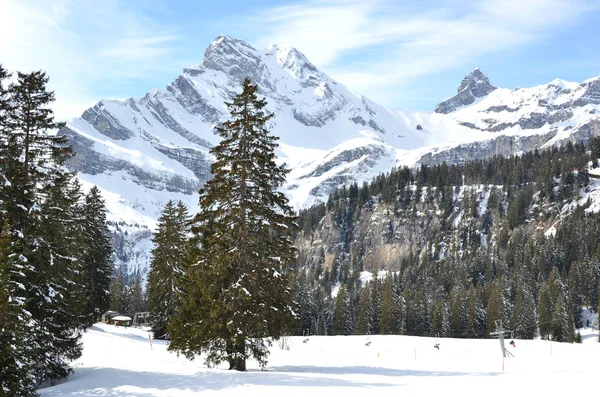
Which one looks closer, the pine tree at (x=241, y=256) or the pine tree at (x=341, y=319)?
the pine tree at (x=241, y=256)

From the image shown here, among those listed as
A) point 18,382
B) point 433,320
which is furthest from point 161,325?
point 433,320

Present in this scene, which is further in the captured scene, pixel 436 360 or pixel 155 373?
pixel 436 360

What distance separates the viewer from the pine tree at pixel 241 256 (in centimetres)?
2666

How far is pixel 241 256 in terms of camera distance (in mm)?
27047

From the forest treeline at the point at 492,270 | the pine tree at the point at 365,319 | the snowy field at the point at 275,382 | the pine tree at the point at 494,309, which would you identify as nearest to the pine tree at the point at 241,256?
the snowy field at the point at 275,382

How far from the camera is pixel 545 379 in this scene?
23.0m

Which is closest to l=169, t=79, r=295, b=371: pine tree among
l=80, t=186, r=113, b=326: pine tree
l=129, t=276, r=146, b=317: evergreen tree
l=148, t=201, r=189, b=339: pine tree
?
l=148, t=201, r=189, b=339: pine tree

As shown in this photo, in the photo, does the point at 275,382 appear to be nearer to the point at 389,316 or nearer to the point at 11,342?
the point at 11,342

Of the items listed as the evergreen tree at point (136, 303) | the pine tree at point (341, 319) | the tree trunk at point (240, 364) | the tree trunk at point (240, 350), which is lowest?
the tree trunk at point (240, 364)

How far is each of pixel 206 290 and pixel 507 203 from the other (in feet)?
556

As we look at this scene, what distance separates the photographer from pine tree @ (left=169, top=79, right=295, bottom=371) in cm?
2666

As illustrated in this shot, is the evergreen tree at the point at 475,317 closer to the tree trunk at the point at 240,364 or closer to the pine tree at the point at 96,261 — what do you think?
the pine tree at the point at 96,261

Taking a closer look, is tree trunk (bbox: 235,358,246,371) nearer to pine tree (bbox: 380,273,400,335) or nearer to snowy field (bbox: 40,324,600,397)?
snowy field (bbox: 40,324,600,397)

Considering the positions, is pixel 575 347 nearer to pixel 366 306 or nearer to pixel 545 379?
pixel 545 379
